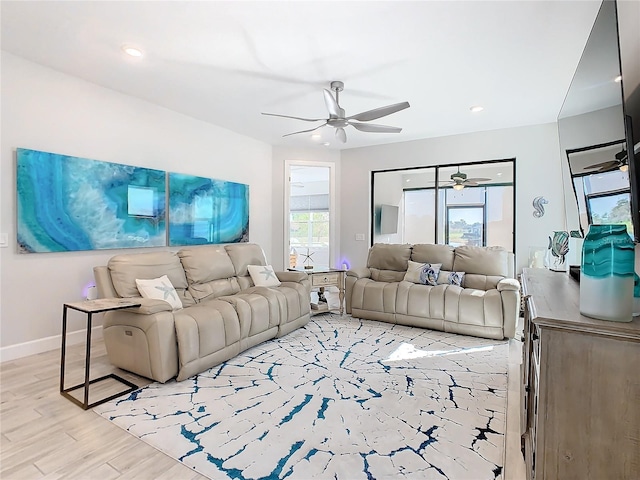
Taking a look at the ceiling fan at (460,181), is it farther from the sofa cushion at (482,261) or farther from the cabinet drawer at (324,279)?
the cabinet drawer at (324,279)

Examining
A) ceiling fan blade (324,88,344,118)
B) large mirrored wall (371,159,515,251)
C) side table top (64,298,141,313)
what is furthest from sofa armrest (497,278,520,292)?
side table top (64,298,141,313)

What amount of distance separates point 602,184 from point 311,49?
7.40ft

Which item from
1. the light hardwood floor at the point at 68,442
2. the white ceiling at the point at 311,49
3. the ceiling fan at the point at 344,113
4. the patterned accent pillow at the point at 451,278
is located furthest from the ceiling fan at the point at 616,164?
the patterned accent pillow at the point at 451,278

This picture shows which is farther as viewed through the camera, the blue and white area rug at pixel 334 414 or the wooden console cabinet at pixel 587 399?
the blue and white area rug at pixel 334 414

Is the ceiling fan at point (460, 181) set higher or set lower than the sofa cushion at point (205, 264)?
higher

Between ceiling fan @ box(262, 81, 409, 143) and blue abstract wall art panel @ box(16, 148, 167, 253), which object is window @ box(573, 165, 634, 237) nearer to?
ceiling fan @ box(262, 81, 409, 143)

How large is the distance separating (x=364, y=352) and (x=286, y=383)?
979mm

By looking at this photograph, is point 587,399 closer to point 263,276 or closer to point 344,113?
point 344,113

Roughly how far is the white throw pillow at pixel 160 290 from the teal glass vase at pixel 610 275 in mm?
2977

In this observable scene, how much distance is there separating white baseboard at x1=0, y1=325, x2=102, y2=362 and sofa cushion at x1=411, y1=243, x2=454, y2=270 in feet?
13.4

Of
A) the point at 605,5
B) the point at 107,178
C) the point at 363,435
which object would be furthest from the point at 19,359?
the point at 605,5

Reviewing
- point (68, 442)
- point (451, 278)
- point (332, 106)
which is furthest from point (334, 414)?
point (451, 278)

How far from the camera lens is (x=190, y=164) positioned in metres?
4.54

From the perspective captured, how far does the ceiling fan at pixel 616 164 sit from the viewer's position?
1.38 m
